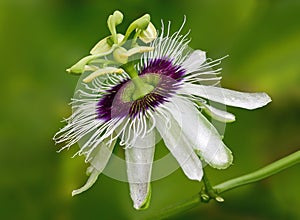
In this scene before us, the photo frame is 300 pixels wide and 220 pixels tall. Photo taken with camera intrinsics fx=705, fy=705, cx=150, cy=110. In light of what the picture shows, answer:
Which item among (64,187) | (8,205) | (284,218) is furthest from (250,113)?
(8,205)

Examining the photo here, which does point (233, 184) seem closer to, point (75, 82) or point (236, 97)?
point (236, 97)

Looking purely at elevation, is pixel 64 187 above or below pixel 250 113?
above

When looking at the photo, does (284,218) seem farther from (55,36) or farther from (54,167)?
(55,36)

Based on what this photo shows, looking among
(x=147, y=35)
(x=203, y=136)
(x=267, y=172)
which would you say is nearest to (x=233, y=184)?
(x=267, y=172)

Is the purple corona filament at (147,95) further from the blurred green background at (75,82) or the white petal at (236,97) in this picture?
the blurred green background at (75,82)

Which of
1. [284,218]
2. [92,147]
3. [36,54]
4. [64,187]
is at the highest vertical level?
[36,54]

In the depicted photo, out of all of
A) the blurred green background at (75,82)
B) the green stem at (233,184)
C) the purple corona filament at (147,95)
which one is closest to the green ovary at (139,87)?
the purple corona filament at (147,95)

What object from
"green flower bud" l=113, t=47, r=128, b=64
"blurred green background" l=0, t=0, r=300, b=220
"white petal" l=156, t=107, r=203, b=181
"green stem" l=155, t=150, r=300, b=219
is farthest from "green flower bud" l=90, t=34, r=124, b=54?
"blurred green background" l=0, t=0, r=300, b=220
